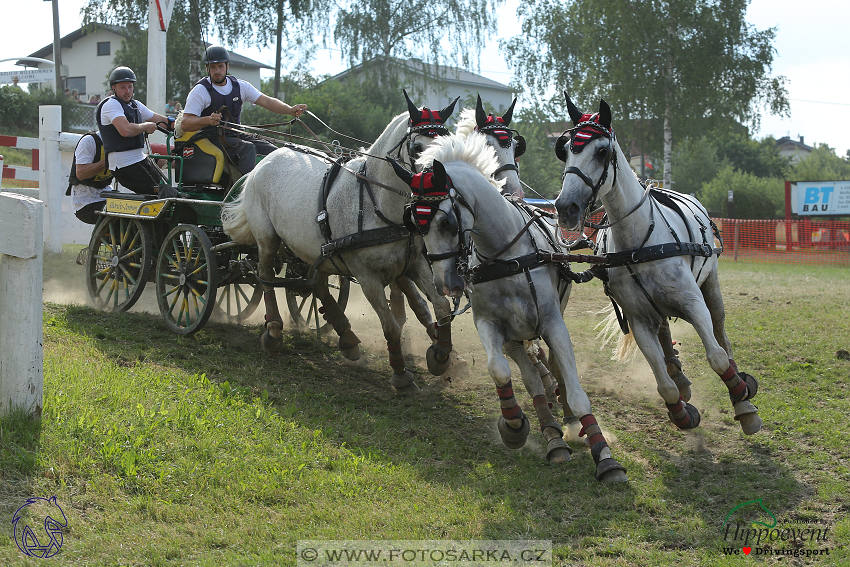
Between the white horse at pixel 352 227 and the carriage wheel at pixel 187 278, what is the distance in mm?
350

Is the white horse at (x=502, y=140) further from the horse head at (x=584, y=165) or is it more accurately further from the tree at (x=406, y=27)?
the tree at (x=406, y=27)

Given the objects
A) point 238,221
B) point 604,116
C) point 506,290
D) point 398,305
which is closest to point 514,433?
point 506,290

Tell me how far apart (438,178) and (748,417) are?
2604 millimetres

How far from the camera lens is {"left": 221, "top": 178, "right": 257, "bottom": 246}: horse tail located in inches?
260

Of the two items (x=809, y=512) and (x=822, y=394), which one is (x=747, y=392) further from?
(x=822, y=394)

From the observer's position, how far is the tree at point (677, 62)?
71.0ft

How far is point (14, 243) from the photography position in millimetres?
3896

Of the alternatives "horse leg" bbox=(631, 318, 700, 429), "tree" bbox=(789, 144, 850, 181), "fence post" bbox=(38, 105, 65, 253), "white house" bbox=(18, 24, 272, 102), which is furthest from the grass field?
"tree" bbox=(789, 144, 850, 181)

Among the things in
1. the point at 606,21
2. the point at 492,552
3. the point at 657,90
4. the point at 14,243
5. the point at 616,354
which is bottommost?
the point at 492,552

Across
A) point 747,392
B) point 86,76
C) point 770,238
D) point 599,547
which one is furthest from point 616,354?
point 86,76

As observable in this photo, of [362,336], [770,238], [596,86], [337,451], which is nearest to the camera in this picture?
[337,451]

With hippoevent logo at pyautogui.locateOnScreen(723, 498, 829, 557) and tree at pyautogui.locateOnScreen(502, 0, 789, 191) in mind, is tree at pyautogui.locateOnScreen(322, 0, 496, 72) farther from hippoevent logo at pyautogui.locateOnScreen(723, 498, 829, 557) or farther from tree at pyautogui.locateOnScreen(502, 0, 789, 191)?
hippoevent logo at pyautogui.locateOnScreen(723, 498, 829, 557)

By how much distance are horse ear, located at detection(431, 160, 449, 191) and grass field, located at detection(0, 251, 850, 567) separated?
167 cm

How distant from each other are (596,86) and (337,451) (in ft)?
72.3
